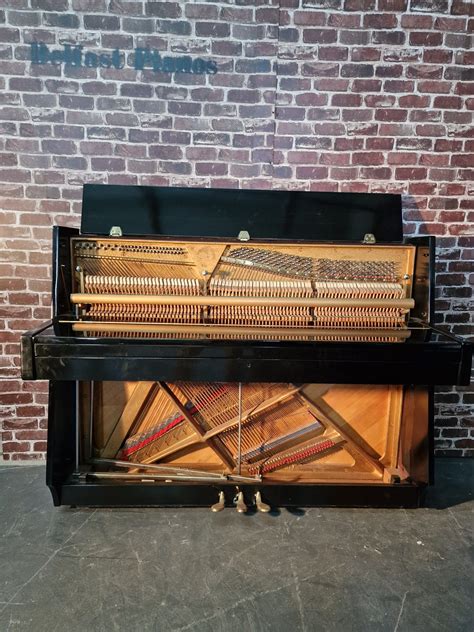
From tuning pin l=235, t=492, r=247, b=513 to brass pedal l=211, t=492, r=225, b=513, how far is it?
69 millimetres

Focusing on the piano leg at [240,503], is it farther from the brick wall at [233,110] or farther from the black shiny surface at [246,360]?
the brick wall at [233,110]

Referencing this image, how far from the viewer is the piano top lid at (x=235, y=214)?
6.13 feet

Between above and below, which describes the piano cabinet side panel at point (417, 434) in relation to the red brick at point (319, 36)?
below

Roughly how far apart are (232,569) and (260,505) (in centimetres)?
32

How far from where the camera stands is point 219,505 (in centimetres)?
190

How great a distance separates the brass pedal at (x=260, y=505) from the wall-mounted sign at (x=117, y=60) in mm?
2223

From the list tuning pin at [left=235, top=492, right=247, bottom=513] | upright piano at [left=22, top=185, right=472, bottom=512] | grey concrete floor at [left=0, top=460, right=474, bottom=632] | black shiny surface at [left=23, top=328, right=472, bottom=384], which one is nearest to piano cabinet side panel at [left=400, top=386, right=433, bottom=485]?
upright piano at [left=22, top=185, right=472, bottom=512]

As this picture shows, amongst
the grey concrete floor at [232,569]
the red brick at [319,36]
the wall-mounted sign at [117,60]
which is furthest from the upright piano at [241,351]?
the red brick at [319,36]

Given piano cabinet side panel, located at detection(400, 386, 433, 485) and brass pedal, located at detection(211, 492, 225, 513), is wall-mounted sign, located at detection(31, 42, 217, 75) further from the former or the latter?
brass pedal, located at detection(211, 492, 225, 513)

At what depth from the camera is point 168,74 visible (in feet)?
7.11

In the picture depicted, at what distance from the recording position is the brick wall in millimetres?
2121

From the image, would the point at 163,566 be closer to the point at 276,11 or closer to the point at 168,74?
the point at 168,74

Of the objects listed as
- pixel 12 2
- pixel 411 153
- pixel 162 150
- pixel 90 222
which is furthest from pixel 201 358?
pixel 12 2

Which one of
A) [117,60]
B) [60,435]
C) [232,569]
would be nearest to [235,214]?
[117,60]
